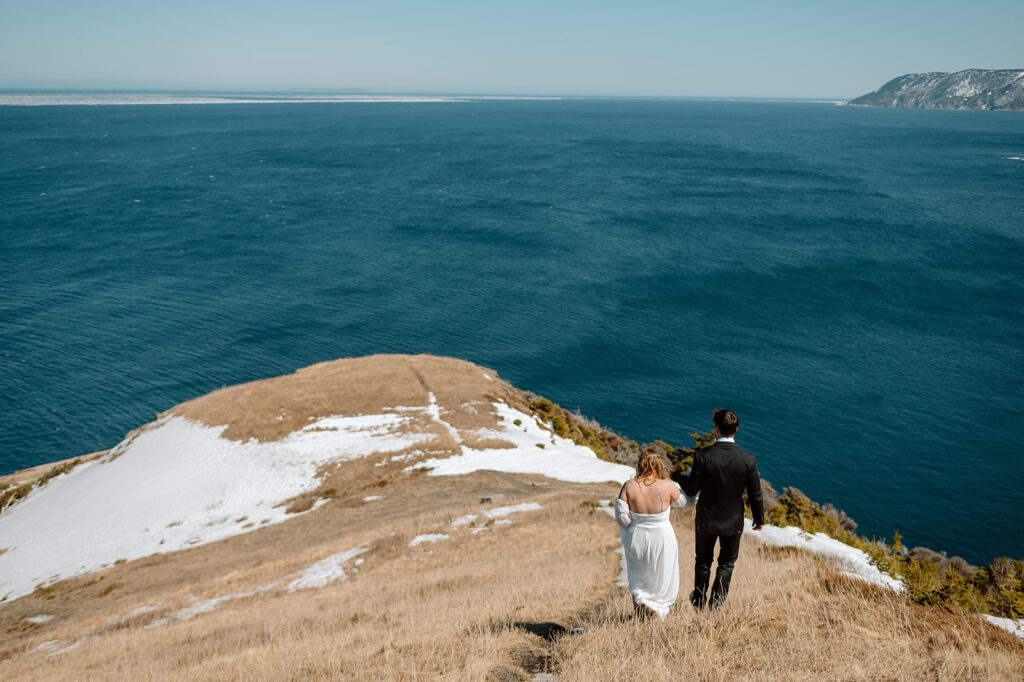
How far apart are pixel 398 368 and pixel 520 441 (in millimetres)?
12934

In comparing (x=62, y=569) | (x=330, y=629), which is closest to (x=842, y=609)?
(x=330, y=629)

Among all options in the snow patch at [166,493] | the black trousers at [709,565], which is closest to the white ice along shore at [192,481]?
the snow patch at [166,493]

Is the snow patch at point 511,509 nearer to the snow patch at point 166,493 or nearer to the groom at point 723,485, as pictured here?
the snow patch at point 166,493

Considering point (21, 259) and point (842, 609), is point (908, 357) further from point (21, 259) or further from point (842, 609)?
point (21, 259)

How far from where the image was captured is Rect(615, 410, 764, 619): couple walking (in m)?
8.52

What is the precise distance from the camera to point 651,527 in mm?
8555

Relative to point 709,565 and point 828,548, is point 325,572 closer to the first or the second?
point 709,565

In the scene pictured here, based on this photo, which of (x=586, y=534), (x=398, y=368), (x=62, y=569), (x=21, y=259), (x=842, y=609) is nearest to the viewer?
(x=842, y=609)

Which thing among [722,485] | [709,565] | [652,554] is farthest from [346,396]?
[722,485]

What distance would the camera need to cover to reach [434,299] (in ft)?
280

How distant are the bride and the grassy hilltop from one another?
0.59 meters

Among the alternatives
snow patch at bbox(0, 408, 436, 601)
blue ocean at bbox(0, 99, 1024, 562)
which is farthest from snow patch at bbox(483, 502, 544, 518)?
blue ocean at bbox(0, 99, 1024, 562)

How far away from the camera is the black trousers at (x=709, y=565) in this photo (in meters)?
9.07

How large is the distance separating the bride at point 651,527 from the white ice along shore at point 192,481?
21.2 m
